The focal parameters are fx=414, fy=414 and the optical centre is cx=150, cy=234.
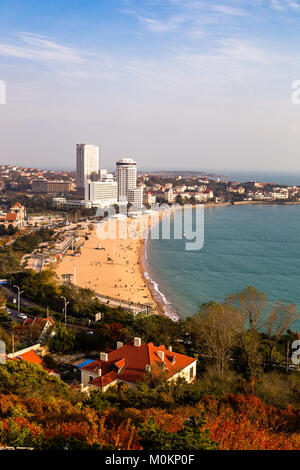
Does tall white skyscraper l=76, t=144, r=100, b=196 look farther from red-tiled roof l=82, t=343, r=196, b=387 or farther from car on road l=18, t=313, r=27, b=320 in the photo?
red-tiled roof l=82, t=343, r=196, b=387

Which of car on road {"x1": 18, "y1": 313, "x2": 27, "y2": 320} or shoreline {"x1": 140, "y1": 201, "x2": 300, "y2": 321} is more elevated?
car on road {"x1": 18, "y1": 313, "x2": 27, "y2": 320}

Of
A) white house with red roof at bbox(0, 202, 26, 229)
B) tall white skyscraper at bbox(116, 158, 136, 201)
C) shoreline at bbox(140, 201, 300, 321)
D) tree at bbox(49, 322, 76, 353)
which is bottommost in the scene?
shoreline at bbox(140, 201, 300, 321)

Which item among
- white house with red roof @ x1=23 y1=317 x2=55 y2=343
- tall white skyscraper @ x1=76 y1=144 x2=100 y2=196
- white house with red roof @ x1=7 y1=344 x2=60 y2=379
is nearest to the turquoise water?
white house with red roof @ x1=23 y1=317 x2=55 y2=343

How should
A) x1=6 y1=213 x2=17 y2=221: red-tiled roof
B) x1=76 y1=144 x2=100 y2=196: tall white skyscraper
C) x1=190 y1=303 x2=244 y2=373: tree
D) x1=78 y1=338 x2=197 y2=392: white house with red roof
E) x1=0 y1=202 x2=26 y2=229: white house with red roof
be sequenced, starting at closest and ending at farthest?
x1=78 y1=338 x2=197 y2=392: white house with red roof
x1=190 y1=303 x2=244 y2=373: tree
x1=0 y1=202 x2=26 y2=229: white house with red roof
x1=6 y1=213 x2=17 y2=221: red-tiled roof
x1=76 y1=144 x2=100 y2=196: tall white skyscraper

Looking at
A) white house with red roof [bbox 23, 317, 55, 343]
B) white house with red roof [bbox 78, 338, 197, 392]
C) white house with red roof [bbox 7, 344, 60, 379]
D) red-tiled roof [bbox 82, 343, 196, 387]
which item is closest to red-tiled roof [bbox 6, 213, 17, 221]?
white house with red roof [bbox 23, 317, 55, 343]

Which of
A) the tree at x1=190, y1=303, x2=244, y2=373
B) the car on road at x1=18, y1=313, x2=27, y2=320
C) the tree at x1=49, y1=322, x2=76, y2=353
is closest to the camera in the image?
the tree at x1=190, y1=303, x2=244, y2=373

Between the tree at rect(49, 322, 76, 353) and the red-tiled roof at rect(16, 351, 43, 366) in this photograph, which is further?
the tree at rect(49, 322, 76, 353)

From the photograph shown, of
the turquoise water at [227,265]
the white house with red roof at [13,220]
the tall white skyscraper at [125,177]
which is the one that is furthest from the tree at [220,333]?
the tall white skyscraper at [125,177]
